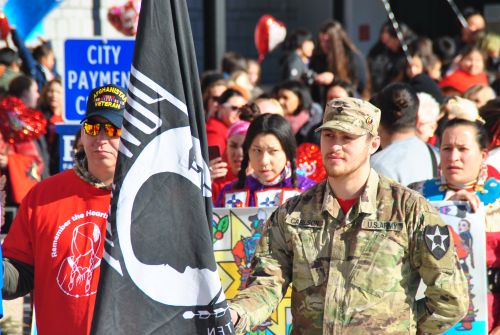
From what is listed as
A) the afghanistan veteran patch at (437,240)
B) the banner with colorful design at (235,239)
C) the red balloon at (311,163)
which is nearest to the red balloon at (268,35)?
the red balloon at (311,163)

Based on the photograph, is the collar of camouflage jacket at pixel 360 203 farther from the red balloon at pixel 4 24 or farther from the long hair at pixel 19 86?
Answer: the long hair at pixel 19 86

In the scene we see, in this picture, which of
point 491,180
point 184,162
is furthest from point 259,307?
point 491,180

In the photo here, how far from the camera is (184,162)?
3846 mm

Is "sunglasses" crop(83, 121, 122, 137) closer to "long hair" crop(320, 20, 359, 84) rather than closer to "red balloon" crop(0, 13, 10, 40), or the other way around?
"red balloon" crop(0, 13, 10, 40)

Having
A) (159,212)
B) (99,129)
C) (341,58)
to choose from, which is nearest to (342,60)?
(341,58)

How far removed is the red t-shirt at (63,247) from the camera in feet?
15.0

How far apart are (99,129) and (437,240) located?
1497 mm

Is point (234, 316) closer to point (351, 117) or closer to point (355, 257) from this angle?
point (355, 257)

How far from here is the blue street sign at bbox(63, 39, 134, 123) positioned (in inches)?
295

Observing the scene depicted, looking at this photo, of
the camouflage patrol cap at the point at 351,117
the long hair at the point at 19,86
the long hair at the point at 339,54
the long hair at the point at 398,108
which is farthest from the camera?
the long hair at the point at 339,54

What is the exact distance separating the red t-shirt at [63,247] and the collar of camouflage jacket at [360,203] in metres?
0.94

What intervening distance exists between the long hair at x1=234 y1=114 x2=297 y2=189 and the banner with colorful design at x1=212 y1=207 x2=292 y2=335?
699 millimetres

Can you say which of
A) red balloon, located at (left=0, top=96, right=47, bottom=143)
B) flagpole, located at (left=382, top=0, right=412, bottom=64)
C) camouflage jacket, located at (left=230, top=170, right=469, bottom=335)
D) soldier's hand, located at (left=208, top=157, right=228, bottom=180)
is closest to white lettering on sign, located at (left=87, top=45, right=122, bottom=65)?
soldier's hand, located at (left=208, top=157, right=228, bottom=180)

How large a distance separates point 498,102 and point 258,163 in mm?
2463
